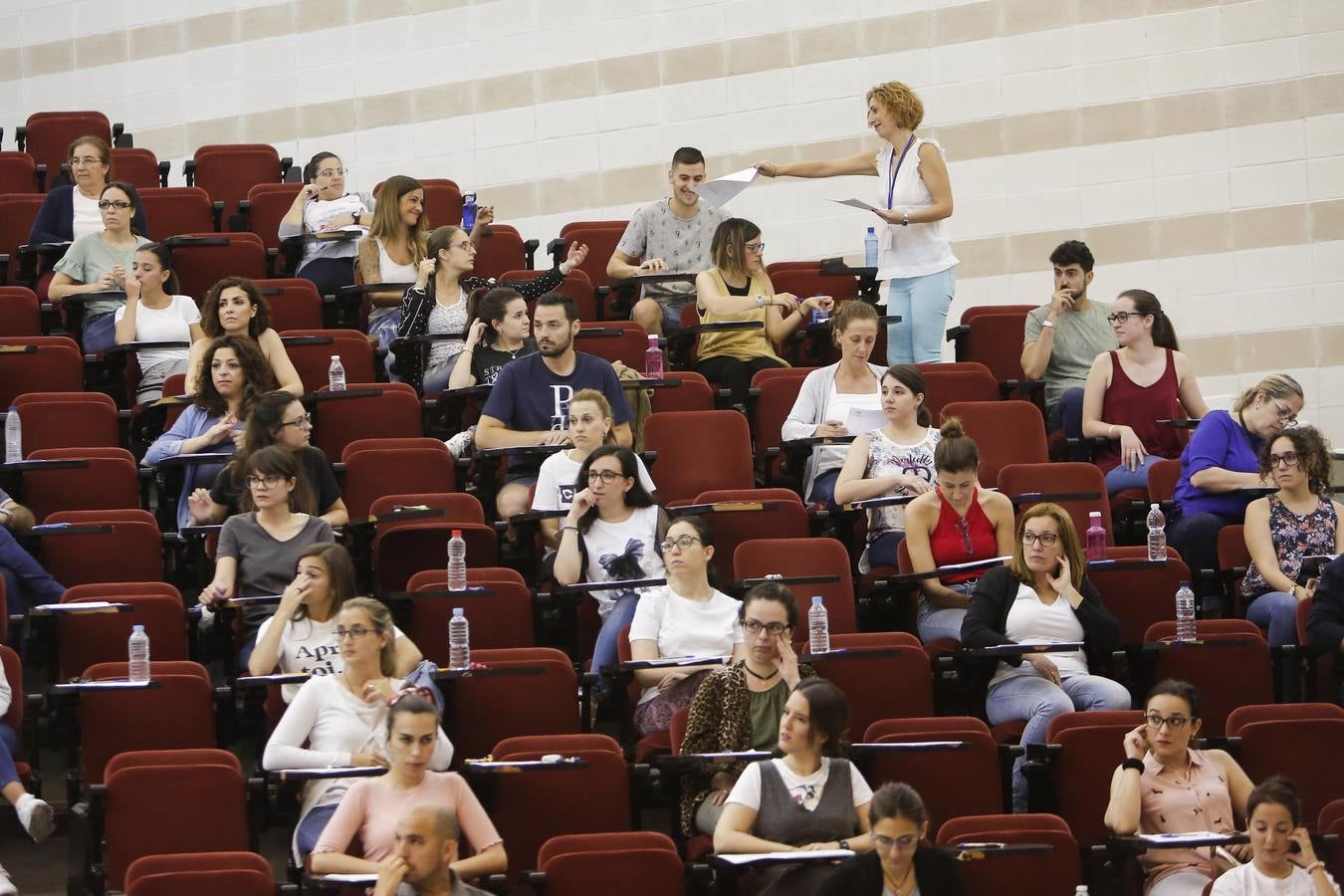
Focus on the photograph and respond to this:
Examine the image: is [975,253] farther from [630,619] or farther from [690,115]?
[630,619]

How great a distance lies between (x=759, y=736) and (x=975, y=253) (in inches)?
156

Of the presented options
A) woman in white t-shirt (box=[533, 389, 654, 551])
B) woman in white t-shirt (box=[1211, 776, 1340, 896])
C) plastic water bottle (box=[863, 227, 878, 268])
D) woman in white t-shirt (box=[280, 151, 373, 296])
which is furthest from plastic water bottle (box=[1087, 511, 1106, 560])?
woman in white t-shirt (box=[280, 151, 373, 296])

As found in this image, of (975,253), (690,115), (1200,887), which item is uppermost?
(690,115)

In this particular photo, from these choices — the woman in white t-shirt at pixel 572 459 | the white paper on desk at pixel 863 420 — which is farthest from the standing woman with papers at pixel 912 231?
the woman in white t-shirt at pixel 572 459

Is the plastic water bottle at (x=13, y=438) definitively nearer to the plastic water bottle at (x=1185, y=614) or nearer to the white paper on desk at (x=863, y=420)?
the white paper on desk at (x=863, y=420)

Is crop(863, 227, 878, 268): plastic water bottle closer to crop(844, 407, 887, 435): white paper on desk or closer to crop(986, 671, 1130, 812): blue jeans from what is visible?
crop(844, 407, 887, 435): white paper on desk

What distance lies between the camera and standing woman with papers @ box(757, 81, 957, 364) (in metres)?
6.38

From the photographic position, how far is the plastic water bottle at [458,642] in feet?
14.4

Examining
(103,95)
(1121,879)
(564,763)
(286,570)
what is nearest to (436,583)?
(286,570)

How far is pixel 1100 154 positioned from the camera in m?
7.64

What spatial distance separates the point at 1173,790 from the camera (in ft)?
13.6

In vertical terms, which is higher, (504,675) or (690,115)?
(690,115)

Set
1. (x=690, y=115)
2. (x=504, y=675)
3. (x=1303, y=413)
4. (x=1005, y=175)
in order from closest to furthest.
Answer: (x=504, y=675)
(x=1303, y=413)
(x=1005, y=175)
(x=690, y=115)

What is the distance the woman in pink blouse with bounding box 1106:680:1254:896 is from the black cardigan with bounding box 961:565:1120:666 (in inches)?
18.3
